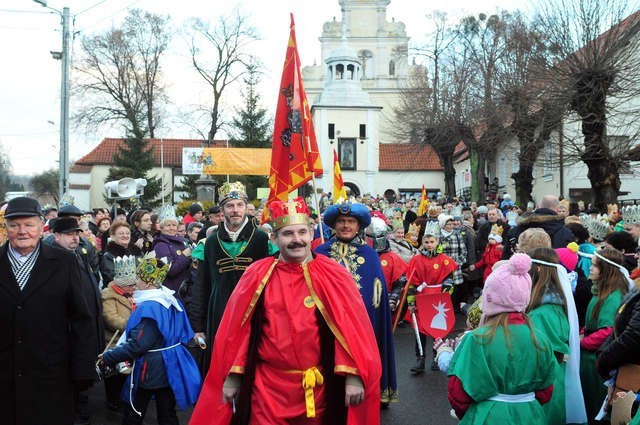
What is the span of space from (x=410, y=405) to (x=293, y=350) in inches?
149

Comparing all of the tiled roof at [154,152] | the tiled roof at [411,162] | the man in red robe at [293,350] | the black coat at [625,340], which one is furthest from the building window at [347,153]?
the man in red robe at [293,350]

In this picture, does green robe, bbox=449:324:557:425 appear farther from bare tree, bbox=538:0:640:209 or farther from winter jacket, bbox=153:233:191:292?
bare tree, bbox=538:0:640:209

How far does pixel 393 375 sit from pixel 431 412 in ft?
3.64

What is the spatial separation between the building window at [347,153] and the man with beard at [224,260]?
50.8m

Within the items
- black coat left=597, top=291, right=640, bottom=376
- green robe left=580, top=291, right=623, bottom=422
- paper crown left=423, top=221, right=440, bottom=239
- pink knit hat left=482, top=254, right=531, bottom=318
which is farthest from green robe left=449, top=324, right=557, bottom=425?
paper crown left=423, top=221, right=440, bottom=239

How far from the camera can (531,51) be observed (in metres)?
21.1

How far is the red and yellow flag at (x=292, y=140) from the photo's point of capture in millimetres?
7355

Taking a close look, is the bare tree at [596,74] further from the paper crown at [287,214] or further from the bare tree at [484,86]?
the paper crown at [287,214]

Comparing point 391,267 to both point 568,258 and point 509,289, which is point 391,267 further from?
point 509,289

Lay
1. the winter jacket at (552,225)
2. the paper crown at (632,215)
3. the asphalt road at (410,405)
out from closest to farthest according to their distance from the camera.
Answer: the asphalt road at (410,405), the winter jacket at (552,225), the paper crown at (632,215)

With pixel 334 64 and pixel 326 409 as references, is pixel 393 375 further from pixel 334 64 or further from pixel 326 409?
pixel 334 64

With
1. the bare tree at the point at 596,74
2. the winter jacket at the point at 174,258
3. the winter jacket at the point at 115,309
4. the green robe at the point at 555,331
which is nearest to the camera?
the green robe at the point at 555,331

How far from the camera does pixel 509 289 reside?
4.14m

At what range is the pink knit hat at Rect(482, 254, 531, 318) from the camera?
4141 mm
